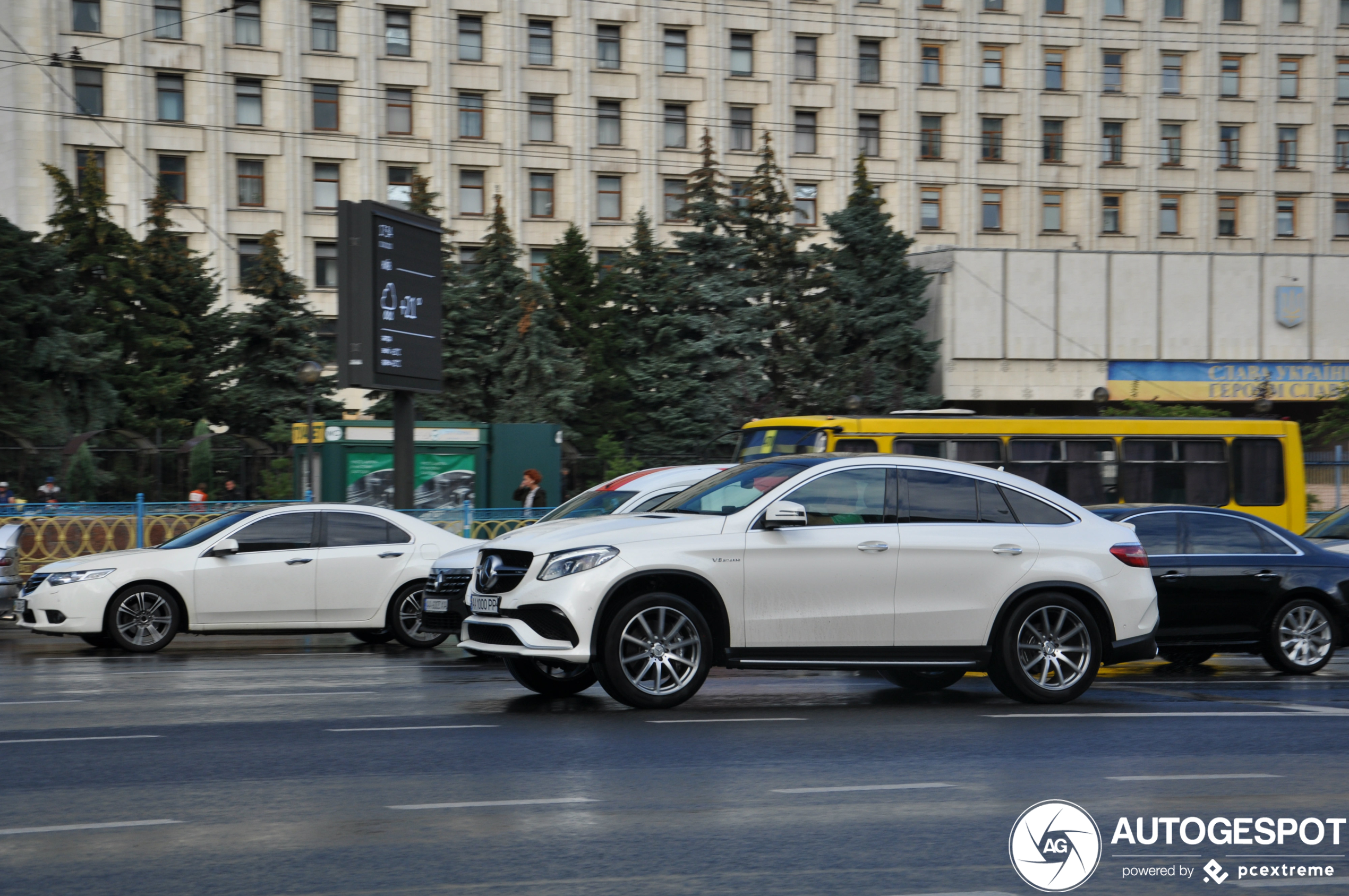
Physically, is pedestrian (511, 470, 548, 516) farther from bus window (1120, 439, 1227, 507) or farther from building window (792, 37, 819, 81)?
building window (792, 37, 819, 81)

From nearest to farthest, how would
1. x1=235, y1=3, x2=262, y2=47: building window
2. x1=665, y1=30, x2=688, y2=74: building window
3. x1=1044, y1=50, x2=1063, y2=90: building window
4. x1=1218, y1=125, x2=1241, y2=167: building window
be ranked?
1. x1=235, y1=3, x2=262, y2=47: building window
2. x1=665, y1=30, x2=688, y2=74: building window
3. x1=1044, y1=50, x2=1063, y2=90: building window
4. x1=1218, y1=125, x2=1241, y2=167: building window

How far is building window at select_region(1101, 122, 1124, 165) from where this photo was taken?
58.8 m

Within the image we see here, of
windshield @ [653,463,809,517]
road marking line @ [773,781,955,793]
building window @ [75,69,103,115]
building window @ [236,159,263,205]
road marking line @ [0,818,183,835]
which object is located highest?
building window @ [75,69,103,115]

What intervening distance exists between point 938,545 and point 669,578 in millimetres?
1908

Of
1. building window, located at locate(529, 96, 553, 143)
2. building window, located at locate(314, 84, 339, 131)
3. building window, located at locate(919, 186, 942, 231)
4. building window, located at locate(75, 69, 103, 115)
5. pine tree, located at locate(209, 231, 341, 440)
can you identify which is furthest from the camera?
building window, located at locate(919, 186, 942, 231)

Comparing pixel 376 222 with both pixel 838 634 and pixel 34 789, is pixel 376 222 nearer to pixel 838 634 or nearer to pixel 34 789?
pixel 838 634

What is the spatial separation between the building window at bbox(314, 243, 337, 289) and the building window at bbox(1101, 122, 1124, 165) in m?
30.7

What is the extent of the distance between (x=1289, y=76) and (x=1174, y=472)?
144 ft

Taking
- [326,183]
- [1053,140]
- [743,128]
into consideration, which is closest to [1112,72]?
[1053,140]

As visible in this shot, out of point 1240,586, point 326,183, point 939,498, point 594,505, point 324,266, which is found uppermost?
point 326,183

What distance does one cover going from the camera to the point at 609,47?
54125mm

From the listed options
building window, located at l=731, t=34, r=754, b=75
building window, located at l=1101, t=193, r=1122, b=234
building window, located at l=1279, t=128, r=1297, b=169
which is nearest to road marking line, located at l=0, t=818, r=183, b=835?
building window, located at l=731, t=34, r=754, b=75

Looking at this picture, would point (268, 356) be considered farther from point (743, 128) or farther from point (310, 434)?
point (743, 128)

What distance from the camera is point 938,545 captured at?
9859mm
